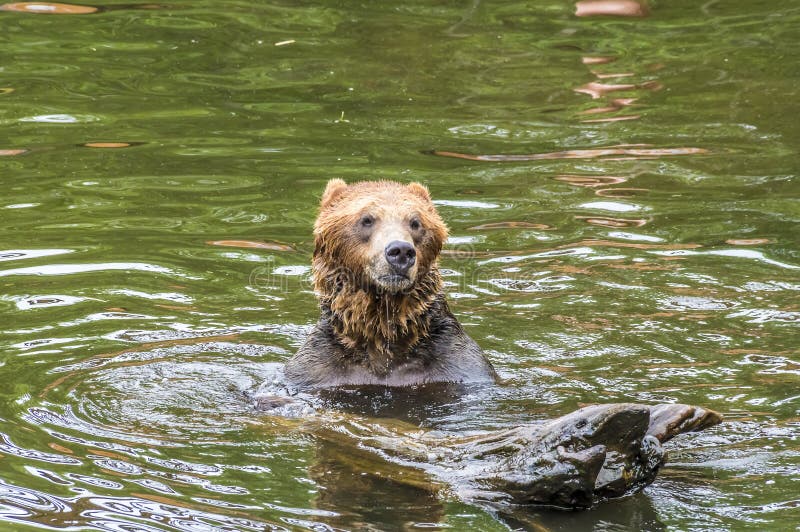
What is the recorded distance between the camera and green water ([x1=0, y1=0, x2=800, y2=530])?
677 centimetres

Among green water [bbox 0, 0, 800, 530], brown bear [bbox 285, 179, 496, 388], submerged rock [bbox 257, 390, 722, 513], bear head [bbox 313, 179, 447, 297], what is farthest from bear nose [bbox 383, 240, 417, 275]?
submerged rock [bbox 257, 390, 722, 513]

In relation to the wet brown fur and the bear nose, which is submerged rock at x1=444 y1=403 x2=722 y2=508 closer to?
the bear nose

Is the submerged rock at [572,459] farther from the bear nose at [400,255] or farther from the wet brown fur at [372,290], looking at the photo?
the wet brown fur at [372,290]

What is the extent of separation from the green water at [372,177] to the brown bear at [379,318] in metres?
0.46

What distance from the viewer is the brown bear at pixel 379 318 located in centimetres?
830

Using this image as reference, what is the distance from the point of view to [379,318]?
27.6 feet

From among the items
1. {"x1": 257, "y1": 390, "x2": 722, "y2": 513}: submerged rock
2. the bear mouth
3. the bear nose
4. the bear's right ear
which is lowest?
{"x1": 257, "y1": 390, "x2": 722, "y2": 513}: submerged rock

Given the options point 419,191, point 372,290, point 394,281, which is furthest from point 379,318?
point 419,191

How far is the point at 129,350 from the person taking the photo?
9.03 metres

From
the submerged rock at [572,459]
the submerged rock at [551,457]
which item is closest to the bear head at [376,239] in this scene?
the submerged rock at [551,457]

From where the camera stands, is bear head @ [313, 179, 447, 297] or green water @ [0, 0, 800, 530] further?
bear head @ [313, 179, 447, 297]

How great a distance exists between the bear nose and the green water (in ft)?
2.95

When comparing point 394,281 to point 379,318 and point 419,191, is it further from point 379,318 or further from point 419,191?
point 419,191

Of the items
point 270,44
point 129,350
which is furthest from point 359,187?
point 270,44
